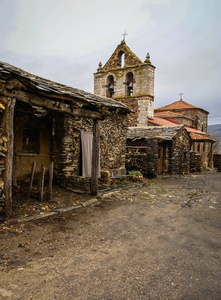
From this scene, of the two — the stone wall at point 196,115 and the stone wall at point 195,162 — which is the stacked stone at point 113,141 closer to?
the stone wall at point 195,162

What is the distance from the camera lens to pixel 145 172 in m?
13.0

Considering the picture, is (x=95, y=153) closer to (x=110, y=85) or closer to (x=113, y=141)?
(x=113, y=141)

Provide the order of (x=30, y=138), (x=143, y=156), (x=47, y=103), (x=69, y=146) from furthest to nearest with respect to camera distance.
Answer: (x=143, y=156) < (x=30, y=138) < (x=69, y=146) < (x=47, y=103)

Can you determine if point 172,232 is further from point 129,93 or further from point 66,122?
point 129,93

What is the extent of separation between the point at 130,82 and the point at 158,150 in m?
9.40

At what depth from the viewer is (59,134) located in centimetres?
853

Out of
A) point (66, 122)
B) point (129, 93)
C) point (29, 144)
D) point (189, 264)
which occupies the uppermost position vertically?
point (129, 93)

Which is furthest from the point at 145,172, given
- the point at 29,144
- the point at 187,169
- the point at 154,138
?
the point at 29,144

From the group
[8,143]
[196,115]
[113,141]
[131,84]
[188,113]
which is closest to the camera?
[8,143]

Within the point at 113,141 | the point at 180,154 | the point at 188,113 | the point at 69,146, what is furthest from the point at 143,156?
the point at 188,113

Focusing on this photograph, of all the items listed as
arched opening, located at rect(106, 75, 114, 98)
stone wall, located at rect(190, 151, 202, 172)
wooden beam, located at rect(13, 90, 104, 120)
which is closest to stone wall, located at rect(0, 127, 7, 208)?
wooden beam, located at rect(13, 90, 104, 120)

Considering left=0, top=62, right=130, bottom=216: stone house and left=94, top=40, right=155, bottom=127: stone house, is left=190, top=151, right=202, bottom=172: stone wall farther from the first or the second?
left=0, top=62, right=130, bottom=216: stone house

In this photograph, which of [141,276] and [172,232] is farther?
[172,232]

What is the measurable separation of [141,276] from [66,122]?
6.41 metres
